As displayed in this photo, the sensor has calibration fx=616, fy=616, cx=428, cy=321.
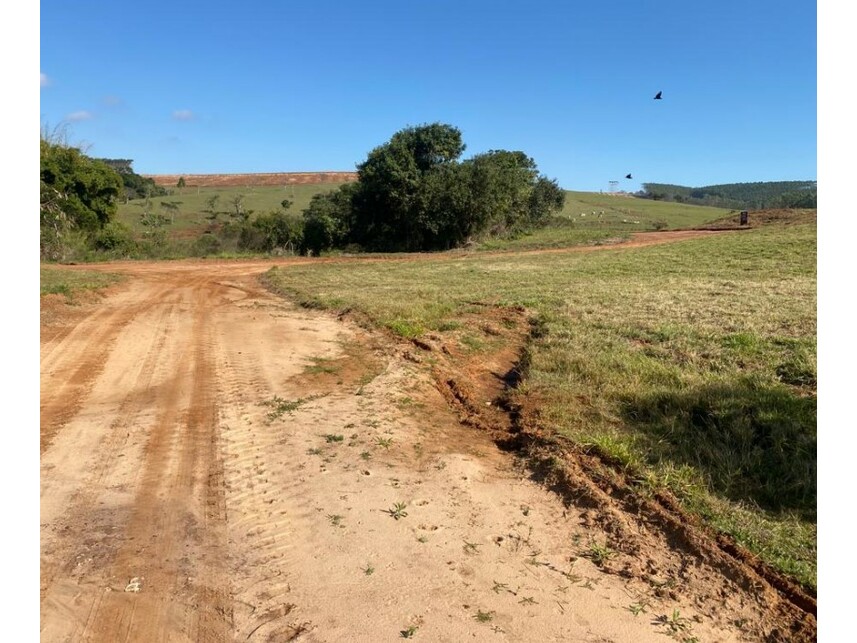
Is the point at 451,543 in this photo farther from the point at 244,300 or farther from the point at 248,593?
the point at 244,300

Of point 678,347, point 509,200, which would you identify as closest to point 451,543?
point 678,347

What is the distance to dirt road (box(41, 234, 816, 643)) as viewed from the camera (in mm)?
2930

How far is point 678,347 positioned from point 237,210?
191 feet

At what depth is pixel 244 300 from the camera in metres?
13.2

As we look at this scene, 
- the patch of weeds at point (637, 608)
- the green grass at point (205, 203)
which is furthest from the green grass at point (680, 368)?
the green grass at point (205, 203)

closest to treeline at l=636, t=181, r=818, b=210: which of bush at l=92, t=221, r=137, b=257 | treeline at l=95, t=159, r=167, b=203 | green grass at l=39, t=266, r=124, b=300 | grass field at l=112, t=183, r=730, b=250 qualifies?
grass field at l=112, t=183, r=730, b=250

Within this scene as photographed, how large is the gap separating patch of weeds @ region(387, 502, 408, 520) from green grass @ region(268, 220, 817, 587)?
1.67 metres

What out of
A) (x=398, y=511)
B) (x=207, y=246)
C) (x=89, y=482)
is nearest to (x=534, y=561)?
(x=398, y=511)

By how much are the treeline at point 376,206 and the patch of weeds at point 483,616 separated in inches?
1024

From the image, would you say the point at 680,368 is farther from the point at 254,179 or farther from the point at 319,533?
the point at 254,179

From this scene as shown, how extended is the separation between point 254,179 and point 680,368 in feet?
319

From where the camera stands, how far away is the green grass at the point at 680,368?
168 inches

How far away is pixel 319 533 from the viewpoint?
3693 millimetres

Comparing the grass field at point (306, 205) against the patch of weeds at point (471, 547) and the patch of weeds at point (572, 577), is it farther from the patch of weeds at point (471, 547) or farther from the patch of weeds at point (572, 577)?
the patch of weeds at point (572, 577)
